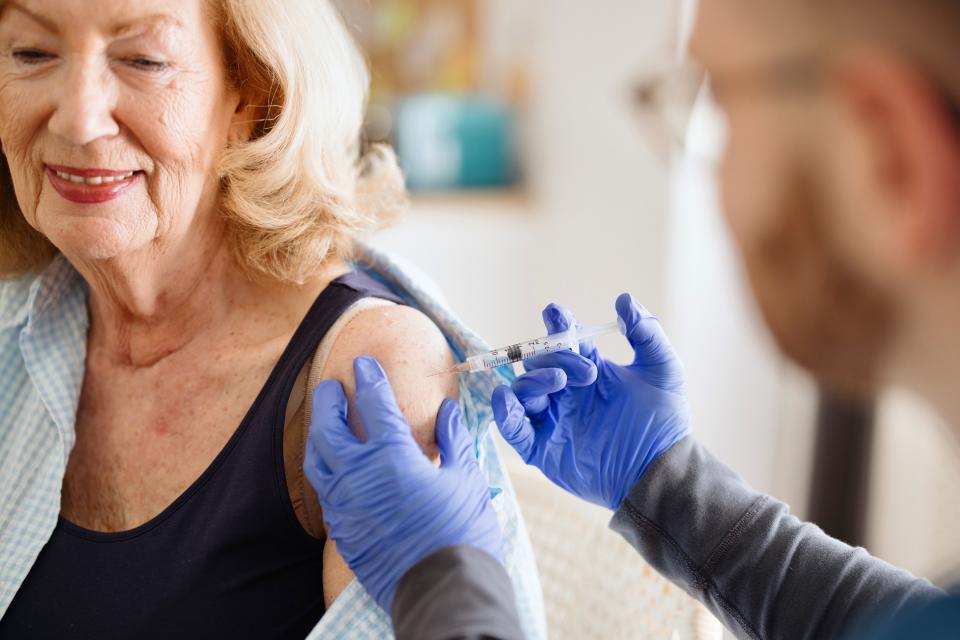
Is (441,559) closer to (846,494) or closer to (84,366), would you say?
(84,366)

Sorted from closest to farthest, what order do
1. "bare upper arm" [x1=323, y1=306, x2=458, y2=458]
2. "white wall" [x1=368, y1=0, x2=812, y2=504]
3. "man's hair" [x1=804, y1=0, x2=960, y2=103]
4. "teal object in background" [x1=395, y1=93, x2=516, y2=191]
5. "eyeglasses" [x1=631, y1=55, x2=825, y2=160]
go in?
"man's hair" [x1=804, y1=0, x2=960, y2=103]
"eyeglasses" [x1=631, y1=55, x2=825, y2=160]
"bare upper arm" [x1=323, y1=306, x2=458, y2=458]
"white wall" [x1=368, y1=0, x2=812, y2=504]
"teal object in background" [x1=395, y1=93, x2=516, y2=191]

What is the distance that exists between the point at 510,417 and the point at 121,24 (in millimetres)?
645

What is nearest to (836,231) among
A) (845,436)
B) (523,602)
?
(523,602)

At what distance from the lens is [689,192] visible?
279 cm

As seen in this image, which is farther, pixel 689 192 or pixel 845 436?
pixel 689 192

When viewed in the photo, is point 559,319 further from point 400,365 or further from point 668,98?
point 668,98

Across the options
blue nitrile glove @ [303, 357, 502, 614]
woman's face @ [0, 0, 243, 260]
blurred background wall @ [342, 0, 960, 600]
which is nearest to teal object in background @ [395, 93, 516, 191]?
blurred background wall @ [342, 0, 960, 600]

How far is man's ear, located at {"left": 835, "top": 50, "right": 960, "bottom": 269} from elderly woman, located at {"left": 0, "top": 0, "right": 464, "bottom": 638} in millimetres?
634

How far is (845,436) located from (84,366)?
1903mm

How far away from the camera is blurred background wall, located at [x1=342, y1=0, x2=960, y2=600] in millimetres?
2506

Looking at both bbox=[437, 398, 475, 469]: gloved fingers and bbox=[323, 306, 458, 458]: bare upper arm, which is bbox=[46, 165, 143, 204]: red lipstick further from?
bbox=[437, 398, 475, 469]: gloved fingers

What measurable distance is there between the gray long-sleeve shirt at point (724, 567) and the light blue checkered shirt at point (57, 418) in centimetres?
13

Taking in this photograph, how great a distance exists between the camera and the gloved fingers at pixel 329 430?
1067mm

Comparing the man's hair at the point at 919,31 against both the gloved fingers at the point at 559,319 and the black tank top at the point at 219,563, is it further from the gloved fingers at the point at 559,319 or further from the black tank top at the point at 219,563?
the black tank top at the point at 219,563
